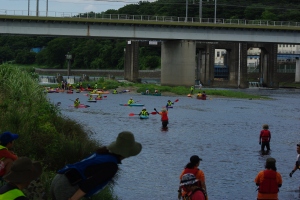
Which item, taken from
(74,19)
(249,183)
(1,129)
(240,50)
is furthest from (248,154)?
(240,50)

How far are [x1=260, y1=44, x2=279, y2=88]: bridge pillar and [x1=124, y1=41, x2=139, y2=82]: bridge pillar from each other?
27.9 meters

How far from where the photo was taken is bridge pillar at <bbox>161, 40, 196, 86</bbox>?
9850cm

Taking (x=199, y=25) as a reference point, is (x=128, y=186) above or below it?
below

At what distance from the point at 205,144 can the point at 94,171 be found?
2931 cm

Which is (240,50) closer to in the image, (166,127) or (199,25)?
(199,25)

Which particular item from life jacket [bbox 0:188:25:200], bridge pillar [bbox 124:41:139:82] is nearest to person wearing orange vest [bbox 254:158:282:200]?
life jacket [bbox 0:188:25:200]

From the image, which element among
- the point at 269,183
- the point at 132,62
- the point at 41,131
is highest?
the point at 132,62

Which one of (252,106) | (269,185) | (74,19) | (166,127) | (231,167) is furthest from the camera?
(74,19)

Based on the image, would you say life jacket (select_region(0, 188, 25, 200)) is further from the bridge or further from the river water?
the bridge

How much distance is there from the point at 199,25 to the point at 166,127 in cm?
5157

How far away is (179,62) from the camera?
98.9 m

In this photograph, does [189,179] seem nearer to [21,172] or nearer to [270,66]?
[21,172]

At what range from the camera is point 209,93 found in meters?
92.0

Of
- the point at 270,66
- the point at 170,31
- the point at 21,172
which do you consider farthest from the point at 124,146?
the point at 270,66
